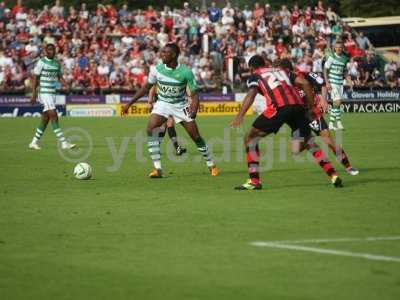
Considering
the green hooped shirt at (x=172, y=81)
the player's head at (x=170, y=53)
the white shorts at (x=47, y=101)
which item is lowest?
the white shorts at (x=47, y=101)

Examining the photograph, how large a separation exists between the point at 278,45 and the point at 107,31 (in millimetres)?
7888

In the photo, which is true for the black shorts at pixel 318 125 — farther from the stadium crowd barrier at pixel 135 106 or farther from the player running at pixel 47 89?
the stadium crowd barrier at pixel 135 106

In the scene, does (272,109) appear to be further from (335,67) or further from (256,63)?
(335,67)

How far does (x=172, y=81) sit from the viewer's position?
17672 millimetres

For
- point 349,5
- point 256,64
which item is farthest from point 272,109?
point 349,5

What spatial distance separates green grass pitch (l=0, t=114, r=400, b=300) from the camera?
851cm

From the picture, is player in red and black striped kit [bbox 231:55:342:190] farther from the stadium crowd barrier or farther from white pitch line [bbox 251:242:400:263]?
the stadium crowd barrier

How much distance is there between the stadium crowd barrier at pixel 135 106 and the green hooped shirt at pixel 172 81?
2479 centimetres

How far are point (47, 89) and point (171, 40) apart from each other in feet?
67.7

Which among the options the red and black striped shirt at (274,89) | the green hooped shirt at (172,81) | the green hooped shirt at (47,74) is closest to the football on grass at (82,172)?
the green hooped shirt at (172,81)

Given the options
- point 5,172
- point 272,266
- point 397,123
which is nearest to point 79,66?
point 397,123

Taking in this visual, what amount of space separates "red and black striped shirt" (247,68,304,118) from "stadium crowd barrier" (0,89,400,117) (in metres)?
27.3

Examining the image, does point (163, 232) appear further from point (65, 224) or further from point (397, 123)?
point (397, 123)

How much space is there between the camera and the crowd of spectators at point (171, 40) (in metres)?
44.0
